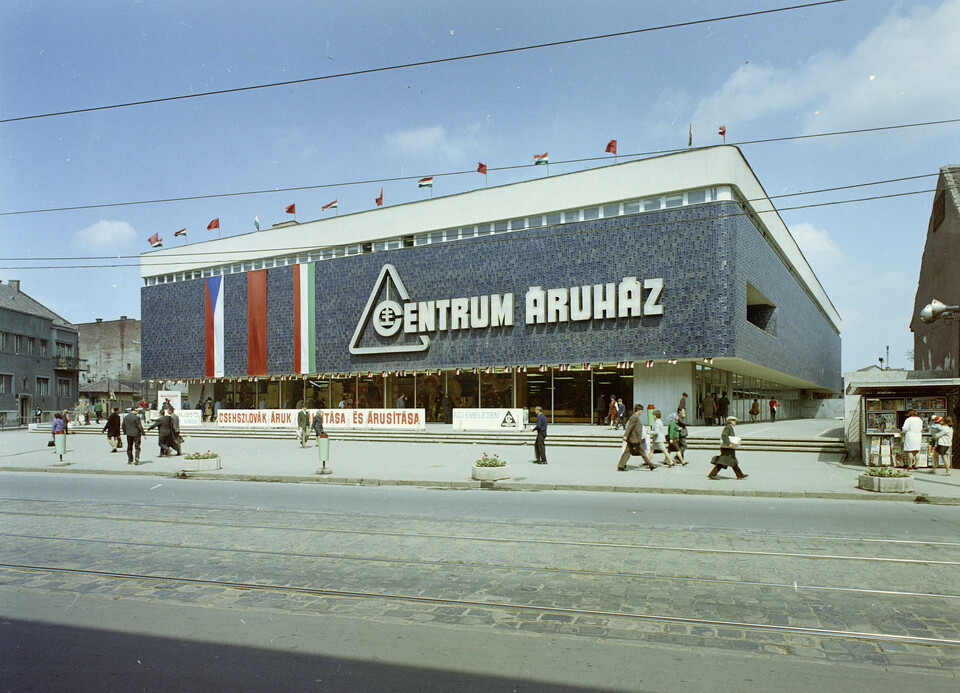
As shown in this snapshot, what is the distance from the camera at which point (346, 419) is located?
111 feet

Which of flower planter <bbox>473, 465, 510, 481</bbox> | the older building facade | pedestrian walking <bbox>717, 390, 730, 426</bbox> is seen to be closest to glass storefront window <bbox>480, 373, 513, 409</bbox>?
pedestrian walking <bbox>717, 390, 730, 426</bbox>

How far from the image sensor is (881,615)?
19.3 feet

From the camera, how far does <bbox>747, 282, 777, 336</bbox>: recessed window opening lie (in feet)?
139

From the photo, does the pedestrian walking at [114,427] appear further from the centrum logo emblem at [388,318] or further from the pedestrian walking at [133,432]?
the centrum logo emblem at [388,318]

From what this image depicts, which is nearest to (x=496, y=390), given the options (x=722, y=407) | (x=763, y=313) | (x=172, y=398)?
(x=722, y=407)

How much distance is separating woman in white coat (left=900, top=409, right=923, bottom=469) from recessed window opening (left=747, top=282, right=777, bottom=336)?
24333mm

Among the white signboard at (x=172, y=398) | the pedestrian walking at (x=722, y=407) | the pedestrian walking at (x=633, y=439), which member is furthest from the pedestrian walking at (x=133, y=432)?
the pedestrian walking at (x=722, y=407)

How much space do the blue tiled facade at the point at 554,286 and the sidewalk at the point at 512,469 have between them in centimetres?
665

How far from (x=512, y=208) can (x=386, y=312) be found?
10215 mm

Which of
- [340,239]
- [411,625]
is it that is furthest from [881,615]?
[340,239]

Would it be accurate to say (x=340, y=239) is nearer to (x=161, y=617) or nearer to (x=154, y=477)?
(x=154, y=477)

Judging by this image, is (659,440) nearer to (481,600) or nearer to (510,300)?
(481,600)

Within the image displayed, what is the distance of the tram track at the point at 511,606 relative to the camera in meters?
5.32

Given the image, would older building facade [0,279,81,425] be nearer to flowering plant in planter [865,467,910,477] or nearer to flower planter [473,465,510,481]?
flower planter [473,465,510,481]
